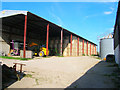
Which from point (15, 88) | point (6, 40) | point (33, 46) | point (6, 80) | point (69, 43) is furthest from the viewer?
point (69, 43)

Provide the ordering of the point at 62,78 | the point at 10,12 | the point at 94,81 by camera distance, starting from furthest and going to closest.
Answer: the point at 10,12, the point at 62,78, the point at 94,81

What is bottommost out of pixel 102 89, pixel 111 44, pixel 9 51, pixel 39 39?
pixel 102 89

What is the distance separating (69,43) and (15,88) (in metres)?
24.9

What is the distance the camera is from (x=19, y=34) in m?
23.0

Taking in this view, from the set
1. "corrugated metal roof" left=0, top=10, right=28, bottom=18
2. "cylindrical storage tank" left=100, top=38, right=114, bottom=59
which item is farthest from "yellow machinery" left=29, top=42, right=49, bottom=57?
"cylindrical storage tank" left=100, top=38, right=114, bottom=59

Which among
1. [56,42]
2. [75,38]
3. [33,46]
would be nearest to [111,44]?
[75,38]

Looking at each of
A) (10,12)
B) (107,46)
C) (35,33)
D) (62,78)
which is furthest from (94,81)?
(35,33)

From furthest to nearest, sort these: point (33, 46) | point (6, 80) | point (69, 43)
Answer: point (69, 43) < point (33, 46) < point (6, 80)

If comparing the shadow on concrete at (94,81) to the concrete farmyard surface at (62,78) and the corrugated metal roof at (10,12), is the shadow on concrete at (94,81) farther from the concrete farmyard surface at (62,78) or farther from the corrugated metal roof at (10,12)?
the corrugated metal roof at (10,12)

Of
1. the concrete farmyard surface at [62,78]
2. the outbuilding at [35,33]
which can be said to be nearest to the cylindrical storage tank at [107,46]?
the outbuilding at [35,33]

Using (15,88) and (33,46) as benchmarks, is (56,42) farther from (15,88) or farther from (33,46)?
(15,88)

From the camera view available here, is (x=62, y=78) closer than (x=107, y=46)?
Yes

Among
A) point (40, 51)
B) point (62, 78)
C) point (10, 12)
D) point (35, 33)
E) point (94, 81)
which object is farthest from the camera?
point (35, 33)

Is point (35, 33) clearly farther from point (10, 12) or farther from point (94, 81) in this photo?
point (94, 81)
